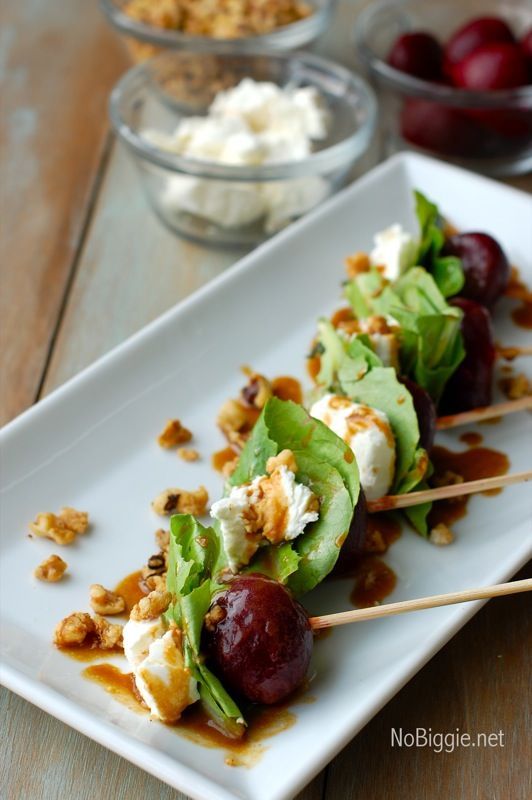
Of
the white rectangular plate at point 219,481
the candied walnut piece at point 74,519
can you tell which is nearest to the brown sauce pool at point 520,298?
the white rectangular plate at point 219,481

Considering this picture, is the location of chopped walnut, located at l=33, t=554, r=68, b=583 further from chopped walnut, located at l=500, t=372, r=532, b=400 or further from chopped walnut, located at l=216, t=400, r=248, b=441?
chopped walnut, located at l=500, t=372, r=532, b=400

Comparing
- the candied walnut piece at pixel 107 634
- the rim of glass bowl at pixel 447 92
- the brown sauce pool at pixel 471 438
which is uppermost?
the rim of glass bowl at pixel 447 92

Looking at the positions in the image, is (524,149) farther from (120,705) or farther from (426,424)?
(120,705)

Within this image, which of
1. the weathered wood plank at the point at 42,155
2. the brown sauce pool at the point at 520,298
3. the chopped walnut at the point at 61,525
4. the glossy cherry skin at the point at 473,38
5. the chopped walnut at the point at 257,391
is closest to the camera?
the chopped walnut at the point at 61,525

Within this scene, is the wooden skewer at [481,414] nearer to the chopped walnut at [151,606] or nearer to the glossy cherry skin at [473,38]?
the chopped walnut at [151,606]

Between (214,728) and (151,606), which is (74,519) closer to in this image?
(151,606)

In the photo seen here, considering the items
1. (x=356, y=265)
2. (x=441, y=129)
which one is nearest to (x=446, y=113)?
(x=441, y=129)

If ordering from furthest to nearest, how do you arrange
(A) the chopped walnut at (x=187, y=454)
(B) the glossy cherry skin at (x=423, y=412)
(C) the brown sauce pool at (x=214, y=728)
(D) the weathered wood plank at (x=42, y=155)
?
(D) the weathered wood plank at (x=42, y=155), (A) the chopped walnut at (x=187, y=454), (B) the glossy cherry skin at (x=423, y=412), (C) the brown sauce pool at (x=214, y=728)
